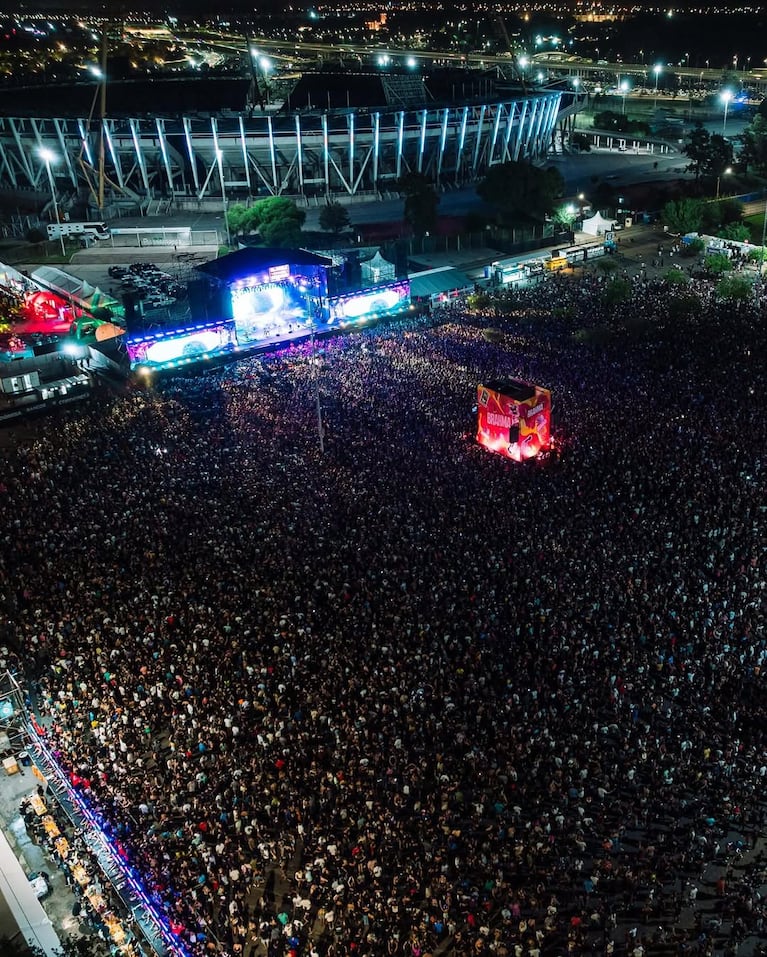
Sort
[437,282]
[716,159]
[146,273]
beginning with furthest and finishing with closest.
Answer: [716,159] < [146,273] < [437,282]

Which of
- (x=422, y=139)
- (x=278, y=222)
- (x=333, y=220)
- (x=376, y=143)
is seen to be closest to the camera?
(x=278, y=222)

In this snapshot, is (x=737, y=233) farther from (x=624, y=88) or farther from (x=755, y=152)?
(x=624, y=88)

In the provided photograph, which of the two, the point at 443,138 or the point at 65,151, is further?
the point at 443,138

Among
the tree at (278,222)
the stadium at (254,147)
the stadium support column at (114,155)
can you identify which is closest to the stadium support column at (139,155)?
the stadium at (254,147)

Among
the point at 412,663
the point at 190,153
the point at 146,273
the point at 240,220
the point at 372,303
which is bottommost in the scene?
the point at 146,273

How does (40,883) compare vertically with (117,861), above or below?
below

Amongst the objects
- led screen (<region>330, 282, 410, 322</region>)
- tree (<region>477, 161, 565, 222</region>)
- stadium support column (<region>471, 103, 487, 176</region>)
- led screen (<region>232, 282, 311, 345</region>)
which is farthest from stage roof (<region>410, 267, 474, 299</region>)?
stadium support column (<region>471, 103, 487, 176</region>)

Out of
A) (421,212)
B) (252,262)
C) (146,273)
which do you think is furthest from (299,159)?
(252,262)
